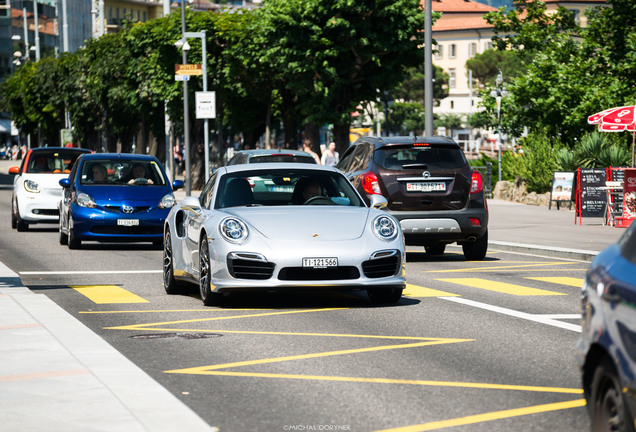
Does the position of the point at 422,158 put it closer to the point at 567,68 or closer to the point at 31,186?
the point at 31,186

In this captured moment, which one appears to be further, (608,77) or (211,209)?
(608,77)

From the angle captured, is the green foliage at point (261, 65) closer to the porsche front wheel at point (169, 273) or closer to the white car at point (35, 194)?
the white car at point (35, 194)

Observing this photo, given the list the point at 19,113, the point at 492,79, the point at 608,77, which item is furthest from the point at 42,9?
the point at 608,77

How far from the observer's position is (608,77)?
35.8m

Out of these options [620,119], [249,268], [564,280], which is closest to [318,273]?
[249,268]

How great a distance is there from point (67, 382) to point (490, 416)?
96.9 inches

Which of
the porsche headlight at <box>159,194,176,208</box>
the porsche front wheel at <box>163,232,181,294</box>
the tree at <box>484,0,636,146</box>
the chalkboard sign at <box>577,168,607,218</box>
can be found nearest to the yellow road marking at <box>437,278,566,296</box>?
the porsche front wheel at <box>163,232,181,294</box>

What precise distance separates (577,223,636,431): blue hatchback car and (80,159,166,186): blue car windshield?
16688 mm

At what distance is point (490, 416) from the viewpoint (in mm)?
6582

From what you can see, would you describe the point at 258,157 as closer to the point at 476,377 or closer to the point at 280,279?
the point at 280,279

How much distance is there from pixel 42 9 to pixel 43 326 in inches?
6439

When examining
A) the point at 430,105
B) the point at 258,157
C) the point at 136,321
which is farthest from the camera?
the point at 430,105

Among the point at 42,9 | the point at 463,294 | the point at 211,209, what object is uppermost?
the point at 42,9

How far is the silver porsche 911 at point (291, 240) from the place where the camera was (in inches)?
456
